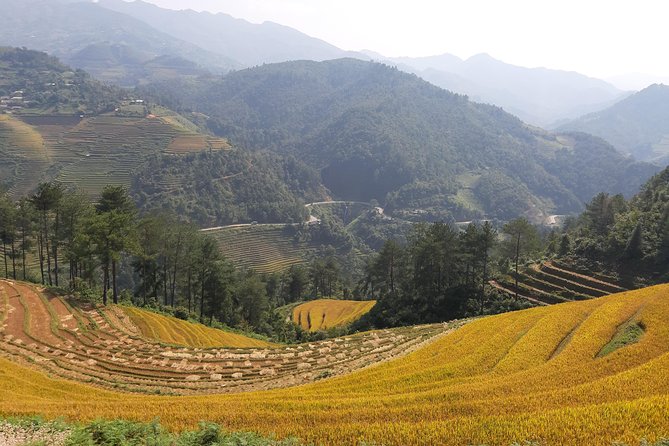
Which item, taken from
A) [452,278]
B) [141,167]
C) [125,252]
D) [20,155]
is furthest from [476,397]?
[20,155]

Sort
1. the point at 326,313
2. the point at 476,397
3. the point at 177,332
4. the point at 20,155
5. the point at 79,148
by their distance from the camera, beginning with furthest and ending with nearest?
the point at 79,148 < the point at 20,155 < the point at 326,313 < the point at 177,332 < the point at 476,397

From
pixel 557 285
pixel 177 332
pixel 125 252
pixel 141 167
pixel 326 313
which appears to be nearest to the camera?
pixel 177 332

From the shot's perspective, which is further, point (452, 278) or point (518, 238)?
point (452, 278)

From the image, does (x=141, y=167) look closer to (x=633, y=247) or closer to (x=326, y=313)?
(x=326, y=313)

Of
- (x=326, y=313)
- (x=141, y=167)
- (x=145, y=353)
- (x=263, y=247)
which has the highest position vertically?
(x=141, y=167)

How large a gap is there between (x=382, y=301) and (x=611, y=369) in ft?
128

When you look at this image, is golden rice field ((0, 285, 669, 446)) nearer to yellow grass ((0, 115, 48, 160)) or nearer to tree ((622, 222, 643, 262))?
tree ((622, 222, 643, 262))

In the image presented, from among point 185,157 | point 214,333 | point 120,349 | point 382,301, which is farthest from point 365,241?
point 120,349

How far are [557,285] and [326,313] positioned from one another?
116 ft

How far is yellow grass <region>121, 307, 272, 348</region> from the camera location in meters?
32.4

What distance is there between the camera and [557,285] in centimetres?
5022

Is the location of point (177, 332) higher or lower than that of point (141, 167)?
Result: lower

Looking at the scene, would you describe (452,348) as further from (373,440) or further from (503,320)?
(373,440)

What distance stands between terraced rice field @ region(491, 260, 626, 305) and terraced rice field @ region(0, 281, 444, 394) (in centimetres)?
2376
